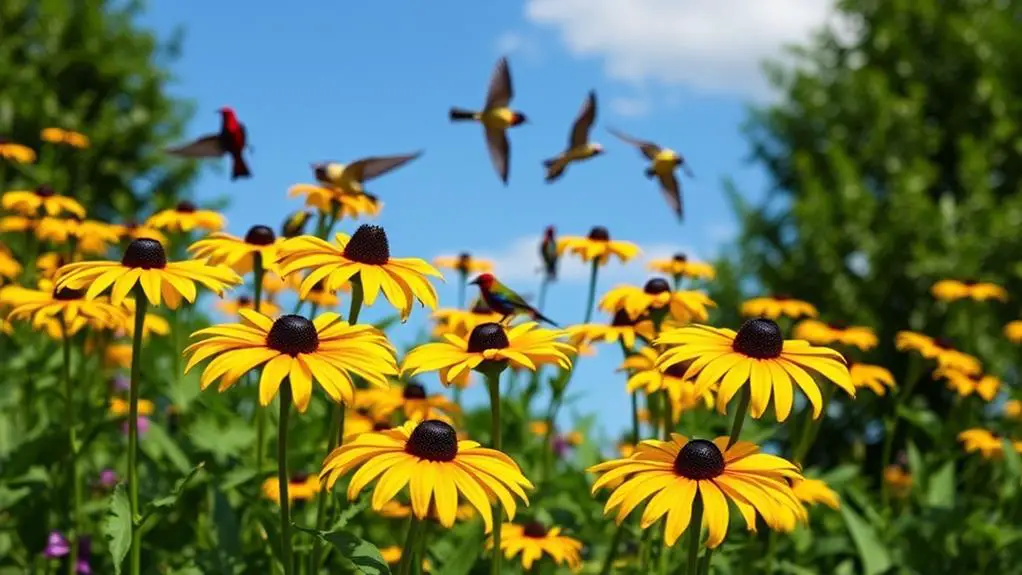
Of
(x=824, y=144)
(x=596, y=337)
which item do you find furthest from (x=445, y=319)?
(x=824, y=144)

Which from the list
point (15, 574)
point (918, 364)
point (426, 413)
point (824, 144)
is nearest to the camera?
point (426, 413)

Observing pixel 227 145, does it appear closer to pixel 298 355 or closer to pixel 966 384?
pixel 298 355

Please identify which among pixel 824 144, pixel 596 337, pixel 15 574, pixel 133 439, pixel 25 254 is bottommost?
pixel 15 574

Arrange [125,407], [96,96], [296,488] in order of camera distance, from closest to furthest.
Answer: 1. [296,488]
2. [125,407]
3. [96,96]

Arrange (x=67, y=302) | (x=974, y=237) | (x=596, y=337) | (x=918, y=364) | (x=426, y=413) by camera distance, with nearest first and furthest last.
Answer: (x=67, y=302) → (x=596, y=337) → (x=426, y=413) → (x=918, y=364) → (x=974, y=237)

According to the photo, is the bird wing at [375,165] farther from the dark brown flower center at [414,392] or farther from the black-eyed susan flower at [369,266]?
the dark brown flower center at [414,392]

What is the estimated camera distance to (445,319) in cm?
348

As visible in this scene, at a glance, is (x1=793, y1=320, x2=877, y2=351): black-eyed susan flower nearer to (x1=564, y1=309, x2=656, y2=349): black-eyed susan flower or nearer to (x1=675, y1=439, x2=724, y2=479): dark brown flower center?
(x1=564, y1=309, x2=656, y2=349): black-eyed susan flower

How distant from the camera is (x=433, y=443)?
5.78ft

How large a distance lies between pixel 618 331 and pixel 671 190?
400 millimetres

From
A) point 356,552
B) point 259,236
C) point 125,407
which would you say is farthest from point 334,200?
point 125,407

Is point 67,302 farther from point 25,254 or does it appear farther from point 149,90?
point 149,90

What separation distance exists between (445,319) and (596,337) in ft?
2.12

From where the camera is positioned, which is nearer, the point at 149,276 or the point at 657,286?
the point at 149,276
